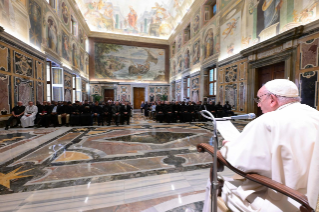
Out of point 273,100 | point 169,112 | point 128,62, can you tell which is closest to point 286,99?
point 273,100

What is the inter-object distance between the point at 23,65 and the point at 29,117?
2.49 metres

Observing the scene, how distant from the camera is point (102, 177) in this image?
2.47m

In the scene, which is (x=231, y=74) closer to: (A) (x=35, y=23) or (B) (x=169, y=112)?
(B) (x=169, y=112)

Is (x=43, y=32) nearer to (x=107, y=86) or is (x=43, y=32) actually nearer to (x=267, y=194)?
(x=107, y=86)

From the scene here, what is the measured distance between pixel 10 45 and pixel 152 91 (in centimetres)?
1492

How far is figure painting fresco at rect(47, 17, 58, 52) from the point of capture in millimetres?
9141

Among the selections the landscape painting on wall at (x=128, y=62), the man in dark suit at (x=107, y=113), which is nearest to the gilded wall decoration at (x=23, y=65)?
the man in dark suit at (x=107, y=113)

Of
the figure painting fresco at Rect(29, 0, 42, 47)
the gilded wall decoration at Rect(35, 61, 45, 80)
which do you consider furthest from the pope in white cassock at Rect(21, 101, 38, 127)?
the figure painting fresco at Rect(29, 0, 42, 47)

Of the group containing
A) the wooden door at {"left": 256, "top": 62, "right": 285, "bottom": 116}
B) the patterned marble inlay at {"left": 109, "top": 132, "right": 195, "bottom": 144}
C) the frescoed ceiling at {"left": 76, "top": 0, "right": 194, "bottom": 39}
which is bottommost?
the patterned marble inlay at {"left": 109, "top": 132, "right": 195, "bottom": 144}

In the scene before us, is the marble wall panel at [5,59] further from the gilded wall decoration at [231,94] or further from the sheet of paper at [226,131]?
the gilded wall decoration at [231,94]

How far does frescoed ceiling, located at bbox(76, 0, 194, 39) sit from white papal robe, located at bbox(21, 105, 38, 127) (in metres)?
13.8

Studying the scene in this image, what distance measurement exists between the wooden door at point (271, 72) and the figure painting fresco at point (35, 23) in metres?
11.9

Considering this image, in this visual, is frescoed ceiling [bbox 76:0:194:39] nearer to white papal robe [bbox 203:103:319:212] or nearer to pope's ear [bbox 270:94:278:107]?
pope's ear [bbox 270:94:278:107]

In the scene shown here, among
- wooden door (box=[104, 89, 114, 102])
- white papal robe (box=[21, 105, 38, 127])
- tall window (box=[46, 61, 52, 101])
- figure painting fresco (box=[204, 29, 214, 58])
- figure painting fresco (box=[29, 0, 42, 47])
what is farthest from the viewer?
wooden door (box=[104, 89, 114, 102])
